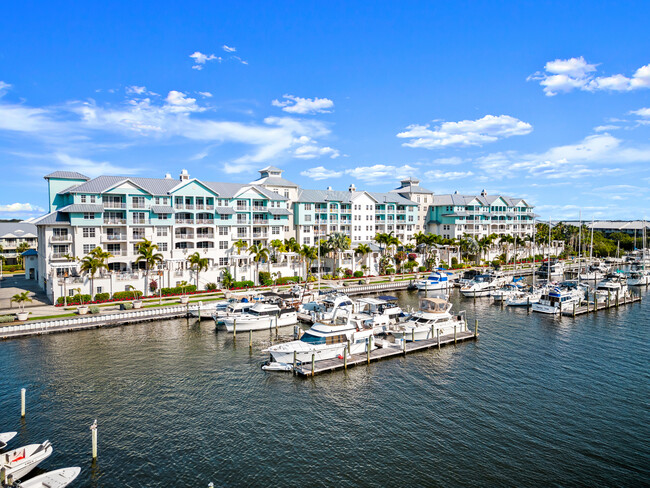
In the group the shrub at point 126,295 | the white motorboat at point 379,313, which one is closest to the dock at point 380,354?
the white motorboat at point 379,313

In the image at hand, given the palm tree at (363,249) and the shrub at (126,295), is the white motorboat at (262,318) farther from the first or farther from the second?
the palm tree at (363,249)

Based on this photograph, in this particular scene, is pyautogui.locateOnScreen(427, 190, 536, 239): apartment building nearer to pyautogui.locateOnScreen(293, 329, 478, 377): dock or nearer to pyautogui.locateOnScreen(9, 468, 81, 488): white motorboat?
pyautogui.locateOnScreen(293, 329, 478, 377): dock

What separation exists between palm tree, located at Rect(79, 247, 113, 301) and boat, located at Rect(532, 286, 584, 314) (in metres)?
73.2

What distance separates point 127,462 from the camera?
29109 millimetres

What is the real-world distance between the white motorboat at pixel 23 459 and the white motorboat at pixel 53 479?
890 millimetres

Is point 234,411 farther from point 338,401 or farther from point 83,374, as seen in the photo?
point 83,374

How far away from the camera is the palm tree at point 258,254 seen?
3433 inches

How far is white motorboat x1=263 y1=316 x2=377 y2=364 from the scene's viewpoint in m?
46.0

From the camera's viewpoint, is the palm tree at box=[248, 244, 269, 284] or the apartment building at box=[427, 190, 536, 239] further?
the apartment building at box=[427, 190, 536, 239]

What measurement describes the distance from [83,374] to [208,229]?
4776 cm

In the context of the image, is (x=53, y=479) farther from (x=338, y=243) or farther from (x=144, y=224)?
(x=338, y=243)

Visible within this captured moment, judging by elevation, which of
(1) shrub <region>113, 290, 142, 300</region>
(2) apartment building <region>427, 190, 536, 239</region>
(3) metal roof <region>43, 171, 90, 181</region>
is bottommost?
(1) shrub <region>113, 290, 142, 300</region>

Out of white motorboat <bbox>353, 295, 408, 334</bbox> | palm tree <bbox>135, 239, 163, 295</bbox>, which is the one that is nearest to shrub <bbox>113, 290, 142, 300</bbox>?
palm tree <bbox>135, 239, 163, 295</bbox>

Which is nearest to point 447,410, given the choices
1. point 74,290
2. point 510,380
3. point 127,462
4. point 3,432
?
point 510,380
